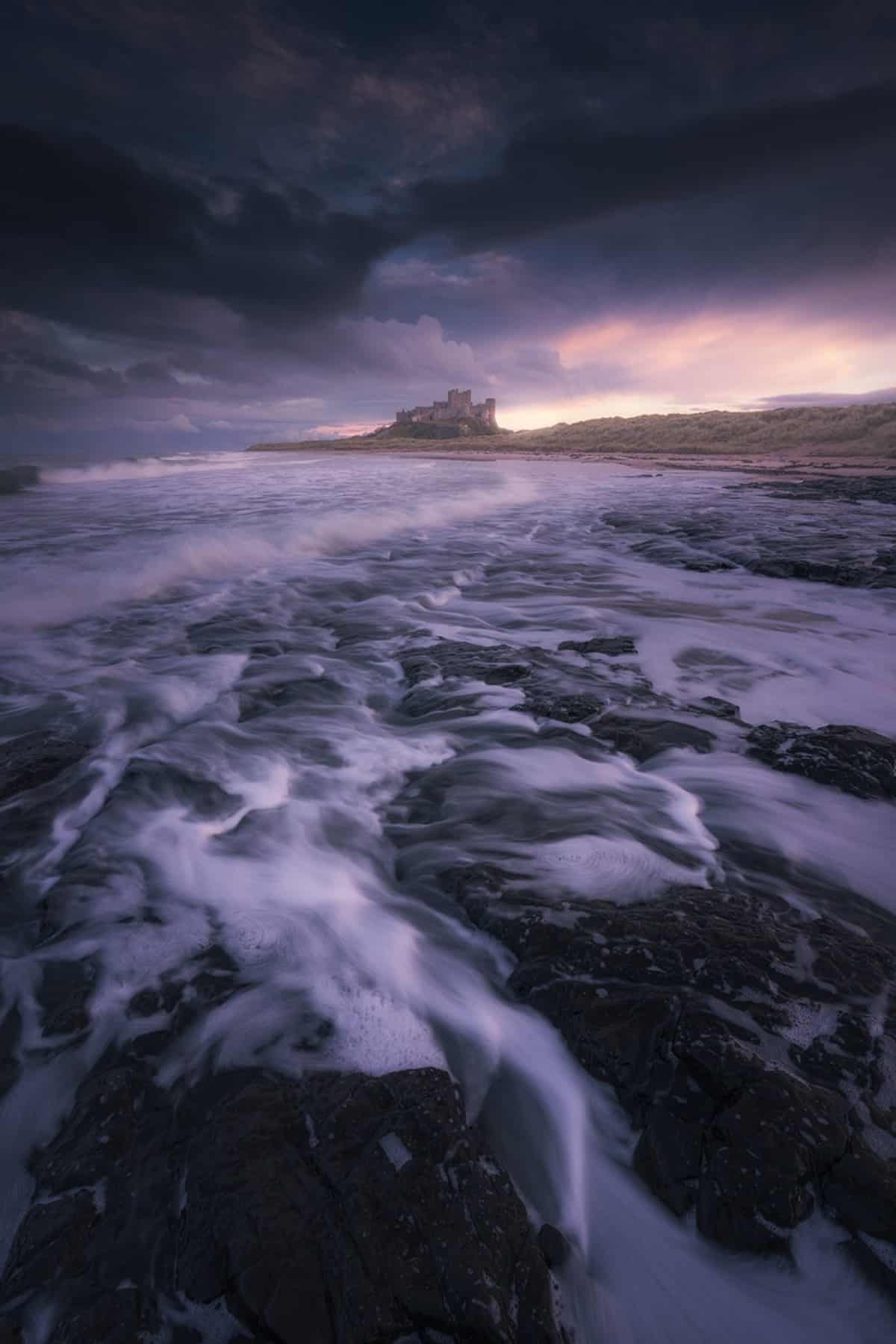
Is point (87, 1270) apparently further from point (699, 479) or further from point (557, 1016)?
point (699, 479)

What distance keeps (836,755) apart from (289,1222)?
3.10 metres

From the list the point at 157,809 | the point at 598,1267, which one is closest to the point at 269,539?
the point at 157,809

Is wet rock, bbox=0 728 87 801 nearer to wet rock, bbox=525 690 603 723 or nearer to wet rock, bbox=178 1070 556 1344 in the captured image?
wet rock, bbox=178 1070 556 1344

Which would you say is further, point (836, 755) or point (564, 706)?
point (564, 706)

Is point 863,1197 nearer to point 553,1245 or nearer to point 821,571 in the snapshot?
point 553,1245

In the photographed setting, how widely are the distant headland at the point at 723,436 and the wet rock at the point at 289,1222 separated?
35302 millimetres

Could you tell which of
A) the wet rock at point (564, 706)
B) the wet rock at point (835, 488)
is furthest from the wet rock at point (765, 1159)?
the wet rock at point (835, 488)

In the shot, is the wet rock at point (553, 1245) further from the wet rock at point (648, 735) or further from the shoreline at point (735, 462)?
the shoreline at point (735, 462)

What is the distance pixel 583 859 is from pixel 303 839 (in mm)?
1286

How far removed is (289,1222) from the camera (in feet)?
4.09

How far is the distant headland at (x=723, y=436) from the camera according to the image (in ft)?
113

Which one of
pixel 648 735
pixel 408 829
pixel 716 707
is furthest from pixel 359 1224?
pixel 716 707

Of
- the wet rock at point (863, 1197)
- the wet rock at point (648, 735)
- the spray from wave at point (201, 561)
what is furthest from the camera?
the spray from wave at point (201, 561)

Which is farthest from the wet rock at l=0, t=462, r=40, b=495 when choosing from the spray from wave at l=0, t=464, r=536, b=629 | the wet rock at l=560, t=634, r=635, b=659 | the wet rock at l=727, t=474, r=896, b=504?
the wet rock at l=727, t=474, r=896, b=504
